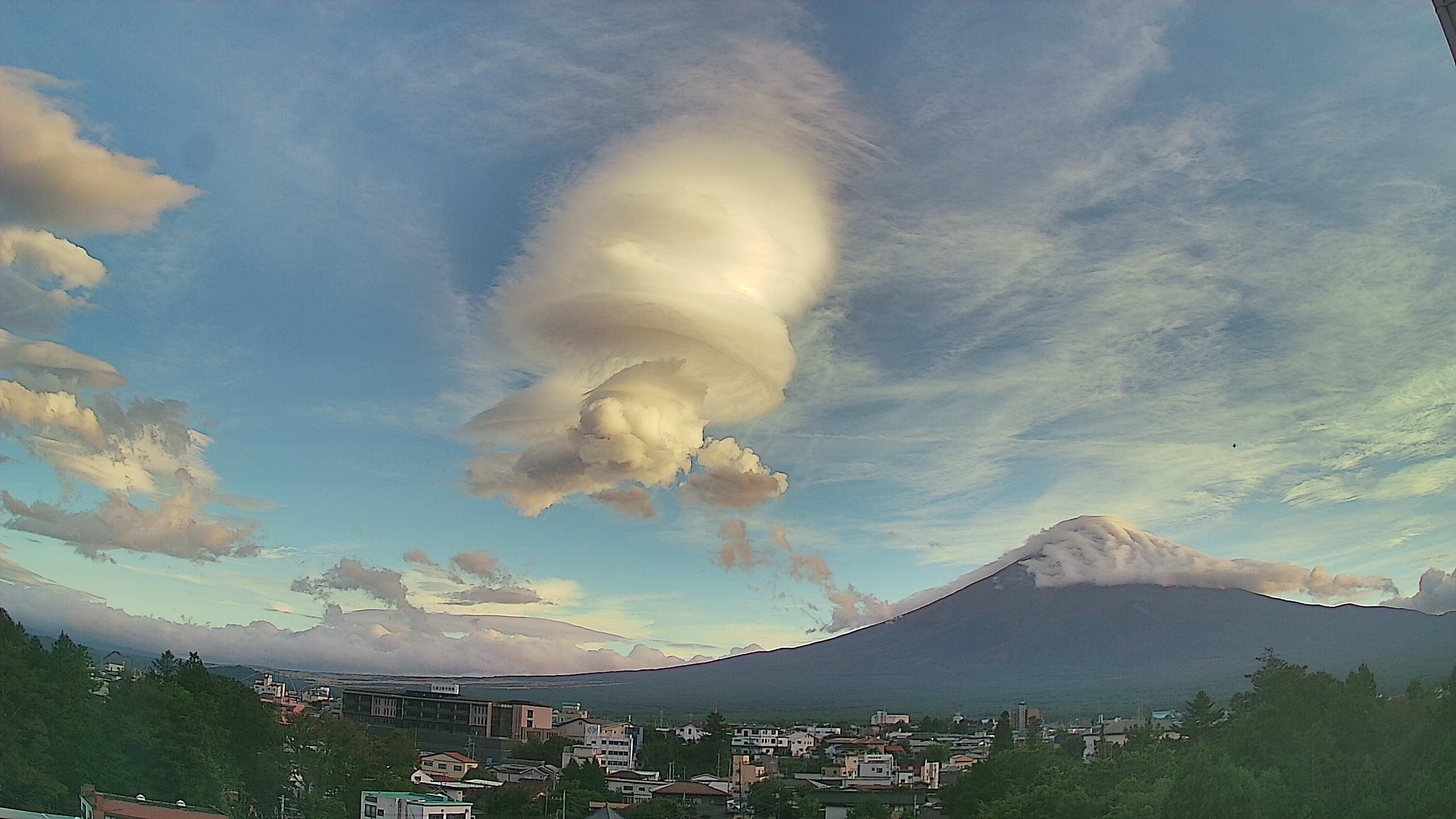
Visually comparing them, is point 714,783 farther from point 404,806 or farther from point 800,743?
point 404,806

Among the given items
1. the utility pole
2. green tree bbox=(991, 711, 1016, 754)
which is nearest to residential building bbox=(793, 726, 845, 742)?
green tree bbox=(991, 711, 1016, 754)

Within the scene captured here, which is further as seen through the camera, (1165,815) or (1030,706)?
(1030,706)

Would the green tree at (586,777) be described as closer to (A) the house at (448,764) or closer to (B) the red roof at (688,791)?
(B) the red roof at (688,791)

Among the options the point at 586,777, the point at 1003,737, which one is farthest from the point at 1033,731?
the point at 586,777

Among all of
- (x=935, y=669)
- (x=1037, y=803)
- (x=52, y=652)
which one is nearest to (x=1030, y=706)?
(x=935, y=669)

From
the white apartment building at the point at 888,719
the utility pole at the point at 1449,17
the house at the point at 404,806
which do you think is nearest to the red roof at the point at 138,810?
the house at the point at 404,806

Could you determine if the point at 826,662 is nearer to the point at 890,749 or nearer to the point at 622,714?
the point at 622,714

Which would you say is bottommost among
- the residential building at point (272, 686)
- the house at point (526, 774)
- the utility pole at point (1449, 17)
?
the house at point (526, 774)
